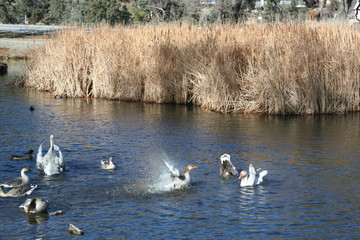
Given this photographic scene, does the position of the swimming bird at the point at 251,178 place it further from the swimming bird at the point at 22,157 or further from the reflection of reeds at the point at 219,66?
the reflection of reeds at the point at 219,66

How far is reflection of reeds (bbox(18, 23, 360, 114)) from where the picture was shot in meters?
21.3

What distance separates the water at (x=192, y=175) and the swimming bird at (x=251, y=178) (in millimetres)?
178

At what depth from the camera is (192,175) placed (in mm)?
13531

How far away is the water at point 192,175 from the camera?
10.4 m

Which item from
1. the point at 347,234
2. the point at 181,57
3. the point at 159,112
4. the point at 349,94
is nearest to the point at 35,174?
the point at 347,234

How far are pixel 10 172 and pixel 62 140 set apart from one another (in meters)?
3.36

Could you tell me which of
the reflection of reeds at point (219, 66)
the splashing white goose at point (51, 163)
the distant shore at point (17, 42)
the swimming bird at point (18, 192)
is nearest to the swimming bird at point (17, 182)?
the swimming bird at point (18, 192)

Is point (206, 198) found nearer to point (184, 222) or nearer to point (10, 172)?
point (184, 222)

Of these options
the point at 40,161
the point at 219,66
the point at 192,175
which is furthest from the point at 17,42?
the point at 192,175

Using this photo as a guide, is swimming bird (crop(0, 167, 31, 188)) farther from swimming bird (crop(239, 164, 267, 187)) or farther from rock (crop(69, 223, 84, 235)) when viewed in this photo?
swimming bird (crop(239, 164, 267, 187))

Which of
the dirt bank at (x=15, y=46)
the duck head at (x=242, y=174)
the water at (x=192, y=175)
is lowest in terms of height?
the water at (x=192, y=175)

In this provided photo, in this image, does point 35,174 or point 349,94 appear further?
point 349,94

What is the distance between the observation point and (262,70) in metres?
21.1

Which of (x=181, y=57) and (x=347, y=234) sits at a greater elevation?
(x=181, y=57)
